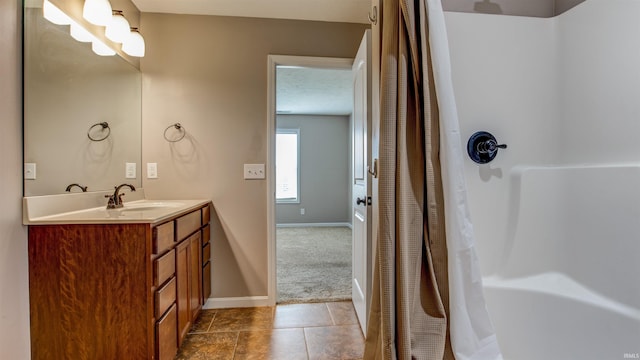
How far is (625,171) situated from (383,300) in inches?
39.9

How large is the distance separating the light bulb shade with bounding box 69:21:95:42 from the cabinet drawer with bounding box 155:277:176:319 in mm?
1442

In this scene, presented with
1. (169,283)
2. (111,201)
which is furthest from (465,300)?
(111,201)

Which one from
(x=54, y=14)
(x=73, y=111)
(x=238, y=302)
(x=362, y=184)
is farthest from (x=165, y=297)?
(x=54, y=14)

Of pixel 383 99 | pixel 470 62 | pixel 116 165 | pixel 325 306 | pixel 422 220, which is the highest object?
pixel 470 62

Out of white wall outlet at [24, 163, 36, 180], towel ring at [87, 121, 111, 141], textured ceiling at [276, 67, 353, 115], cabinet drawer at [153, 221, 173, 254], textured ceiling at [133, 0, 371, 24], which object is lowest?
cabinet drawer at [153, 221, 173, 254]

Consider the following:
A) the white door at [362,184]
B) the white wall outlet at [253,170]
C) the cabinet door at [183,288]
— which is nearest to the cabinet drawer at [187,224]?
the cabinet door at [183,288]

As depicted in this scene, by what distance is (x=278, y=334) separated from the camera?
78.7 inches

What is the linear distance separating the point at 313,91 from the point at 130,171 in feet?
9.80

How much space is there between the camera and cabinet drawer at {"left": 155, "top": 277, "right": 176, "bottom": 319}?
1.43 metres

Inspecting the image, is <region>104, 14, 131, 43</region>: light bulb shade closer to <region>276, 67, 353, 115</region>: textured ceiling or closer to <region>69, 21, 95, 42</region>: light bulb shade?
<region>69, 21, 95, 42</region>: light bulb shade

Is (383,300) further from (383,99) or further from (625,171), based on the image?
(625,171)

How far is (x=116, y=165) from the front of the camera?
206 centimetres

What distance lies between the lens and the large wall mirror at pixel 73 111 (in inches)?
55.0

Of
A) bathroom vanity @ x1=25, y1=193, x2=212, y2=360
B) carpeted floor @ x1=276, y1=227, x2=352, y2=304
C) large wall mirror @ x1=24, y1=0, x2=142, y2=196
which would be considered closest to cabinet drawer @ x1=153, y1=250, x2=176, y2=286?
bathroom vanity @ x1=25, y1=193, x2=212, y2=360
